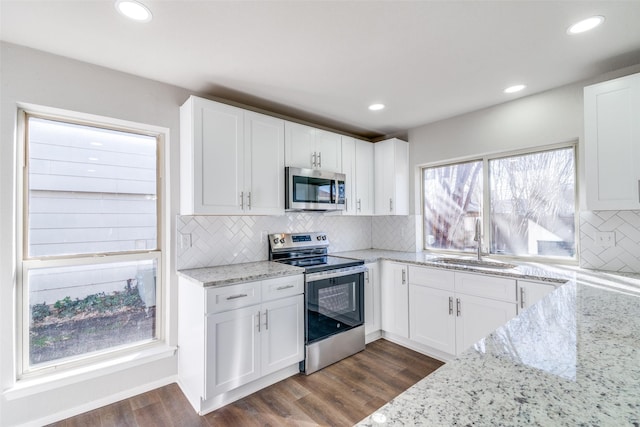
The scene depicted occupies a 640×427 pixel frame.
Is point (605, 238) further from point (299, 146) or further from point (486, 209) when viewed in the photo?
point (299, 146)

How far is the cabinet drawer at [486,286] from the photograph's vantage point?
234 cm

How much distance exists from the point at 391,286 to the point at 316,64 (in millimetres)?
2245

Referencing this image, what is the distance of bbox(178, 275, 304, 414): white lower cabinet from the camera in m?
2.08

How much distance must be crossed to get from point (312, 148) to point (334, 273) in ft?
4.18

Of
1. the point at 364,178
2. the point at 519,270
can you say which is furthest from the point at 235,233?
the point at 519,270

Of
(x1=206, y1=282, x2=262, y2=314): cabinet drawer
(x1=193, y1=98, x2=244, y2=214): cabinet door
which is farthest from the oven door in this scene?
(x1=193, y1=98, x2=244, y2=214): cabinet door

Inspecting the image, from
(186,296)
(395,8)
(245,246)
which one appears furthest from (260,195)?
(395,8)

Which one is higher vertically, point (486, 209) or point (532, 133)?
point (532, 133)

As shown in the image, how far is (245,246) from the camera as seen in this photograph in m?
2.89

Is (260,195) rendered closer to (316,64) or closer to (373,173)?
(316,64)

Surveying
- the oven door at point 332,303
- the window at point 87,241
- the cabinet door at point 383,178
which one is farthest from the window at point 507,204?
the window at point 87,241

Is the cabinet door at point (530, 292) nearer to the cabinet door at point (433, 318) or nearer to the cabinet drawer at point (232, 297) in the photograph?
the cabinet door at point (433, 318)

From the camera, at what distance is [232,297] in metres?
2.17

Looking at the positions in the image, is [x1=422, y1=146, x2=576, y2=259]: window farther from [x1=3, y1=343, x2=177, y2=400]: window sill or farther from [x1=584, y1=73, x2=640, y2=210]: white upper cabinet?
[x1=3, y1=343, x2=177, y2=400]: window sill
